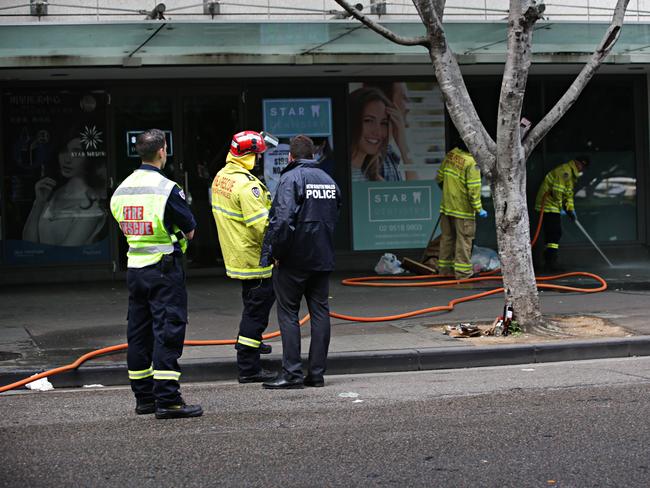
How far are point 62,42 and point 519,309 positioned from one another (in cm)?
657

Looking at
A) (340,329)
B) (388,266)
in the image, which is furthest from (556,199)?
(340,329)

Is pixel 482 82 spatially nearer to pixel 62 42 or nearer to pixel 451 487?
pixel 62 42

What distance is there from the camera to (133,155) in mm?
14945

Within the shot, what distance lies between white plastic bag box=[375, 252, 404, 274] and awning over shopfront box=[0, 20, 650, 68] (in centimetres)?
306

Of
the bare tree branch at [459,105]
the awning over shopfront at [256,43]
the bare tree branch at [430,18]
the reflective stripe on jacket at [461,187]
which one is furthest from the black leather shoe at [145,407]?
the reflective stripe on jacket at [461,187]

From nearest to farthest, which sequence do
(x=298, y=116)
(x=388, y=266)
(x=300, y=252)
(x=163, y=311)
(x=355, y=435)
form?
1. (x=355, y=435)
2. (x=163, y=311)
3. (x=300, y=252)
4. (x=388, y=266)
5. (x=298, y=116)

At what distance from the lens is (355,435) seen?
6.27 m

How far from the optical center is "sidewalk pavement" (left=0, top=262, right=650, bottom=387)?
344 inches

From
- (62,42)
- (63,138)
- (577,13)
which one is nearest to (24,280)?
(63,138)

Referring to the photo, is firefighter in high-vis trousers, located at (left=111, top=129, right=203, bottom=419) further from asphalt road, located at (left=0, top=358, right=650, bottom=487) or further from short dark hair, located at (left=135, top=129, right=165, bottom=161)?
asphalt road, located at (left=0, top=358, right=650, bottom=487)

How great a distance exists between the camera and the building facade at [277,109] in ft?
42.9

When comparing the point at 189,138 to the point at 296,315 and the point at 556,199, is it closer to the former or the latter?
the point at 556,199

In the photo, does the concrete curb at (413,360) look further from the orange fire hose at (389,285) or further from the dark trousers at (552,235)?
the dark trousers at (552,235)

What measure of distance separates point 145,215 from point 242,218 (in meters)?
1.39
